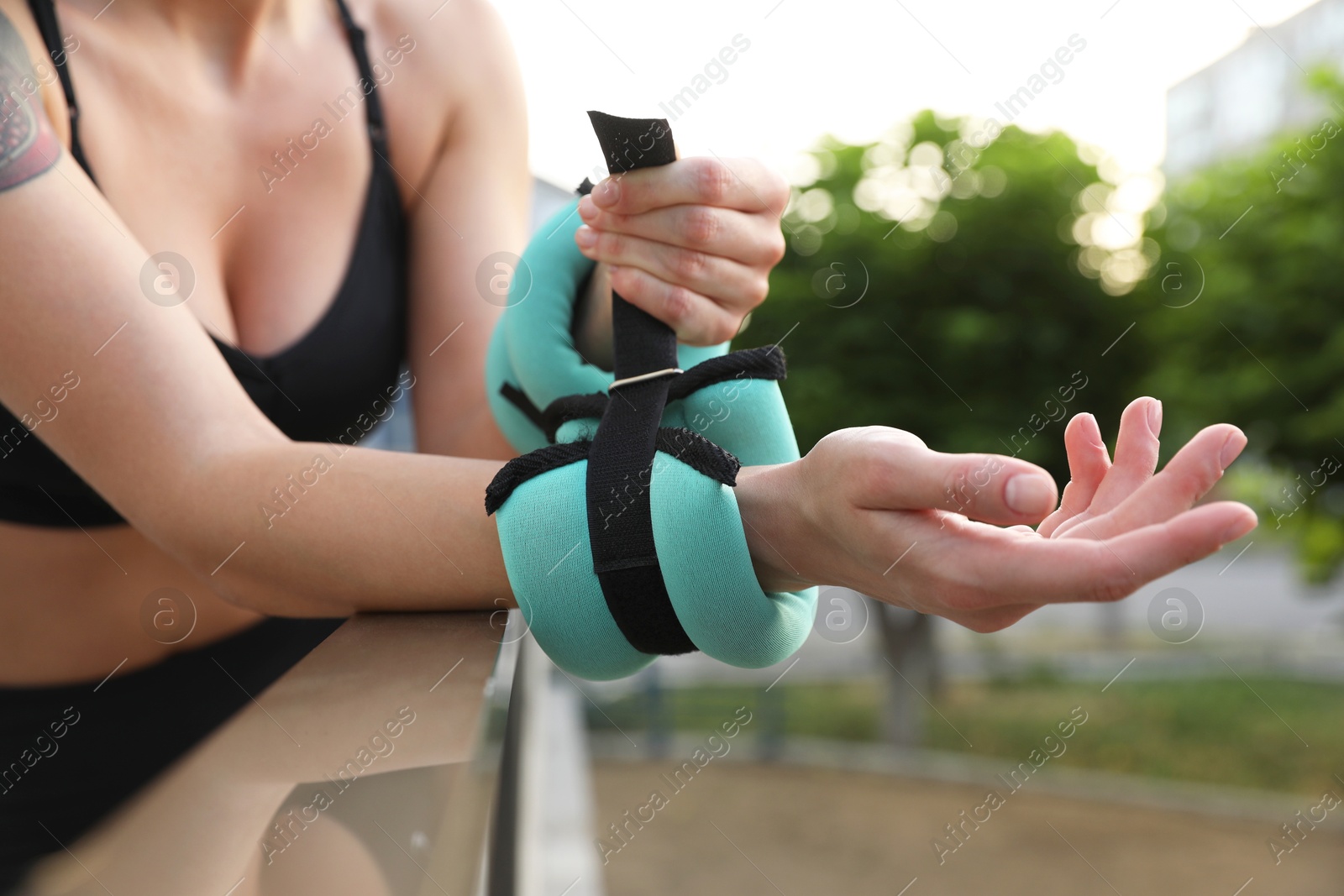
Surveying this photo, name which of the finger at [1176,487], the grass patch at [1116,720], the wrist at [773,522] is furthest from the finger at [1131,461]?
the grass patch at [1116,720]

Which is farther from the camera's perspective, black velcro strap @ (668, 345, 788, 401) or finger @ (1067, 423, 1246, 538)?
black velcro strap @ (668, 345, 788, 401)

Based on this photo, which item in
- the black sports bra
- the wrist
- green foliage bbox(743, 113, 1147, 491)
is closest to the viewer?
the wrist

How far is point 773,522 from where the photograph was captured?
2.75 feet

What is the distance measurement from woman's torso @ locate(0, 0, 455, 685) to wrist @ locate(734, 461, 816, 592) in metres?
0.72

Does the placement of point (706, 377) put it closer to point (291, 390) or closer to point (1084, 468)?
point (1084, 468)

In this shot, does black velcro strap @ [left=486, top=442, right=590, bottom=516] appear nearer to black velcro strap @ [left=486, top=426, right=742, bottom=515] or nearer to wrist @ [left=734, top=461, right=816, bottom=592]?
black velcro strap @ [left=486, top=426, right=742, bottom=515]

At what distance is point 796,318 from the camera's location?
1087 cm

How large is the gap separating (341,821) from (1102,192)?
37.8ft

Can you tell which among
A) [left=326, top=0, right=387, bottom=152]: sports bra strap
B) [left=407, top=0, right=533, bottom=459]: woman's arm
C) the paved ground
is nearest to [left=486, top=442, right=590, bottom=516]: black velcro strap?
[left=407, top=0, right=533, bottom=459]: woman's arm

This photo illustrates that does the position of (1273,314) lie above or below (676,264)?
below

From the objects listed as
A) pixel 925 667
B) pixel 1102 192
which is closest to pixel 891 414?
pixel 1102 192

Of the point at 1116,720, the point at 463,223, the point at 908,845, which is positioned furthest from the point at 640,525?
the point at 1116,720

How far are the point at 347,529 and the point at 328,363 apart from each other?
585mm

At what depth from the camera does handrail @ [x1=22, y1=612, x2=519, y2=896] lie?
485 millimetres
